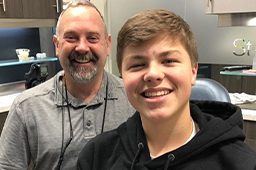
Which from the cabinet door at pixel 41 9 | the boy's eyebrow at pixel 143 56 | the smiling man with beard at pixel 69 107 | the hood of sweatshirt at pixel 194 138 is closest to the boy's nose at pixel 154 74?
the boy's eyebrow at pixel 143 56

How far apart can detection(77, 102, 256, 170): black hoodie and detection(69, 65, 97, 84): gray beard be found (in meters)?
0.36

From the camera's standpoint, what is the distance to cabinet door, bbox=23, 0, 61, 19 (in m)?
2.65

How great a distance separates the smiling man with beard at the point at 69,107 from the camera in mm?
1233

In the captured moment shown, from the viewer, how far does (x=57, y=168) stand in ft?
4.01

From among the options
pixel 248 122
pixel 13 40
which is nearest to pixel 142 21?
pixel 248 122

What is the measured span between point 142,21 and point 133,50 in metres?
0.10

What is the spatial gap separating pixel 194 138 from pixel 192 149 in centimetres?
4

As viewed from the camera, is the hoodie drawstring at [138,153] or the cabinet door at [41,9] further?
the cabinet door at [41,9]

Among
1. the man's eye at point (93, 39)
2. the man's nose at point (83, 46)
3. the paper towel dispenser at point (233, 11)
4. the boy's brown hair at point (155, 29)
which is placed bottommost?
the man's nose at point (83, 46)

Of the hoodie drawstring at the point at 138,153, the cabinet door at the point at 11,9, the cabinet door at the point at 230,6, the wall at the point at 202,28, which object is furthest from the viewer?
the wall at the point at 202,28

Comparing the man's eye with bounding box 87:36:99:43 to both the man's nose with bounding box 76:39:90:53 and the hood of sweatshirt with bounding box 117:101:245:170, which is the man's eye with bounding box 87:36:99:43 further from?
the hood of sweatshirt with bounding box 117:101:245:170

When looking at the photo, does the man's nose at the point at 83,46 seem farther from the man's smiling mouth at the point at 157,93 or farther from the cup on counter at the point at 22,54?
the cup on counter at the point at 22,54

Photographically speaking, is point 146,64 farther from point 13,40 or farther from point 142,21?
point 13,40

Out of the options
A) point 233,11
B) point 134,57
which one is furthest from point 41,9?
point 134,57
